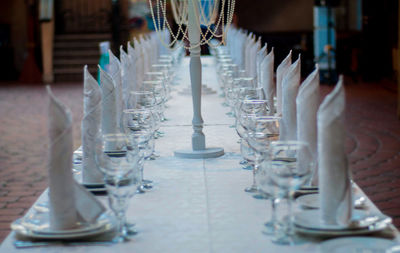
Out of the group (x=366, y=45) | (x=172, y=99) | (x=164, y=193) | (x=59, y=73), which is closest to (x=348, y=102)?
(x=366, y=45)

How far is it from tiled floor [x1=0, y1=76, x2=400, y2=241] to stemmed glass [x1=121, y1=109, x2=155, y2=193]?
7.10 ft

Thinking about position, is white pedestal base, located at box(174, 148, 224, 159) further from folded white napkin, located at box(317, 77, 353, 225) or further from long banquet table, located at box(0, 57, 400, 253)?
folded white napkin, located at box(317, 77, 353, 225)

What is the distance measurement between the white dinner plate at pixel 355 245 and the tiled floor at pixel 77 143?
11.2 ft

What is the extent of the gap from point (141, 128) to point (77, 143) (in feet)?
19.2

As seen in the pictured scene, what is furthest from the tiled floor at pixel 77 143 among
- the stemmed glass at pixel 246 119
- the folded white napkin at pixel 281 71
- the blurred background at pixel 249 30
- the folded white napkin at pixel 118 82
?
the stemmed glass at pixel 246 119

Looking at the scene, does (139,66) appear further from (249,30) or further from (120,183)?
(249,30)

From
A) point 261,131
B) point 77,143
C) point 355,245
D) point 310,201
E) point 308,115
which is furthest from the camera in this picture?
point 77,143

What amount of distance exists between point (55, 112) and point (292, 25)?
19.3 metres

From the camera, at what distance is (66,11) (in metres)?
20.0

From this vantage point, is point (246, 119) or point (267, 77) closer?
point (246, 119)

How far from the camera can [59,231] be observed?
2.26m

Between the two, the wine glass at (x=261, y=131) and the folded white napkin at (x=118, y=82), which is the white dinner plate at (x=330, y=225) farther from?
the folded white napkin at (x=118, y=82)

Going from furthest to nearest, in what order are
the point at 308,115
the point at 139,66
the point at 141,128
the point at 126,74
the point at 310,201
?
the point at 139,66, the point at 126,74, the point at 141,128, the point at 308,115, the point at 310,201

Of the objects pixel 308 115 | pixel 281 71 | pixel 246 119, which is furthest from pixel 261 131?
pixel 281 71
